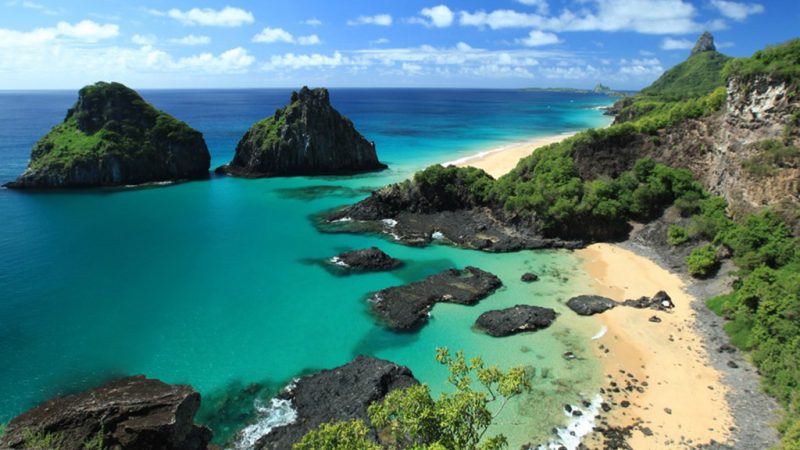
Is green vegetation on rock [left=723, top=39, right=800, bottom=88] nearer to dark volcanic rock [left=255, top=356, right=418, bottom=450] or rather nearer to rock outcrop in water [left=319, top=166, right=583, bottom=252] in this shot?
rock outcrop in water [left=319, top=166, right=583, bottom=252]

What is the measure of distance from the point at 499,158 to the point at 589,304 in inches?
2791

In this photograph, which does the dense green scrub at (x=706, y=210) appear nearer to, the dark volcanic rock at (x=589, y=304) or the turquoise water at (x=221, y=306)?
the dark volcanic rock at (x=589, y=304)

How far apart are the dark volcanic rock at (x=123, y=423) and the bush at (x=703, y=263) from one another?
46031mm

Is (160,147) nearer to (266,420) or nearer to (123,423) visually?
(266,420)

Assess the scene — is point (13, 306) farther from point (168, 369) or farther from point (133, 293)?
point (168, 369)

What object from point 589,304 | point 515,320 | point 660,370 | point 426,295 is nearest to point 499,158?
point 589,304

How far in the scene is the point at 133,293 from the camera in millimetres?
44812

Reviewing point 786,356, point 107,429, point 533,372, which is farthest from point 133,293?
point 786,356

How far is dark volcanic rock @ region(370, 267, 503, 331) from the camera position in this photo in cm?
3972

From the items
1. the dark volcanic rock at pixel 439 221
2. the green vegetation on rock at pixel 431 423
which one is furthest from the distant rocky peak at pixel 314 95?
the green vegetation on rock at pixel 431 423

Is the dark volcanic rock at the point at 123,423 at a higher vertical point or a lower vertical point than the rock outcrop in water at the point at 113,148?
lower

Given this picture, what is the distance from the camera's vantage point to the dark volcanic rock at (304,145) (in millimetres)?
98188

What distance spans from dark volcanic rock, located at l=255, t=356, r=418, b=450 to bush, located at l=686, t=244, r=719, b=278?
3245 cm

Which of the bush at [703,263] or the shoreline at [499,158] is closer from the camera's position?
the bush at [703,263]
